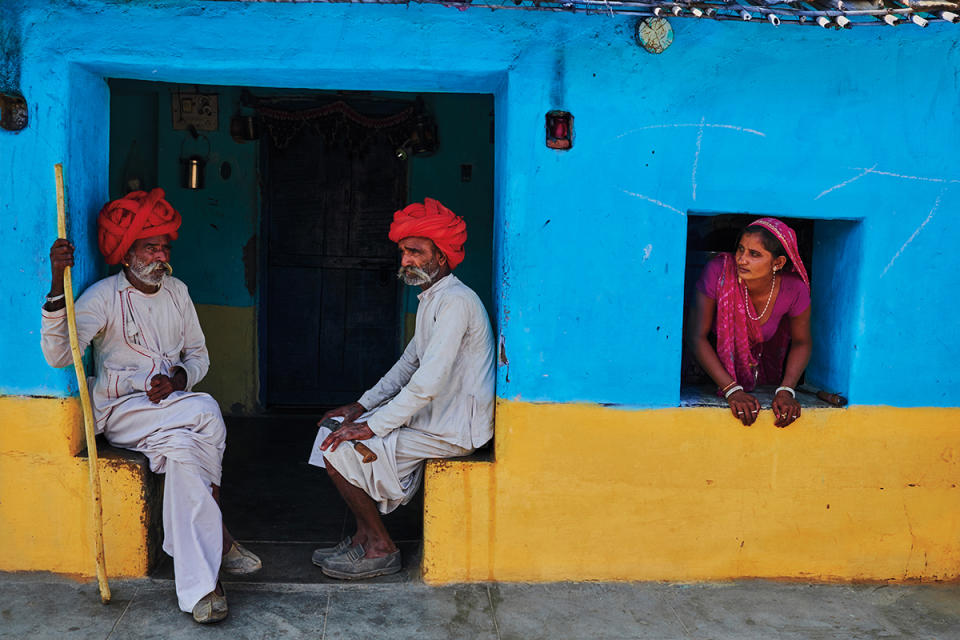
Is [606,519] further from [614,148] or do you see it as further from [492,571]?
[614,148]

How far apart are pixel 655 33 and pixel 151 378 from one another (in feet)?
8.99

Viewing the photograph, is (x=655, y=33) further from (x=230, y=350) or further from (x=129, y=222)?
(x=230, y=350)

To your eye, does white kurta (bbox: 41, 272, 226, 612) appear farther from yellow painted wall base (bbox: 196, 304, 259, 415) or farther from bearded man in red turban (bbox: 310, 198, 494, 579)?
yellow painted wall base (bbox: 196, 304, 259, 415)

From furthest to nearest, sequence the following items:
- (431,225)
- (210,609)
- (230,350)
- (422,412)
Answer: (230,350), (422,412), (431,225), (210,609)

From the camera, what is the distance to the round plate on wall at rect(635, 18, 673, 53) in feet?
12.2

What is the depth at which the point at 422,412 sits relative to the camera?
13.2 feet

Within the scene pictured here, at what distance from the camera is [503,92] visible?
3.95 metres

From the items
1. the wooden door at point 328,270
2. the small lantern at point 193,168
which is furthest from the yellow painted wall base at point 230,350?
the small lantern at point 193,168

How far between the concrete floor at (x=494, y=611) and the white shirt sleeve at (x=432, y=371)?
76 cm

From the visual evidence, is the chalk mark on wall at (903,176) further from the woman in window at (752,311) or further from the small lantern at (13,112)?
the small lantern at (13,112)

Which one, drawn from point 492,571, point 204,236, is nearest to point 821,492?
point 492,571

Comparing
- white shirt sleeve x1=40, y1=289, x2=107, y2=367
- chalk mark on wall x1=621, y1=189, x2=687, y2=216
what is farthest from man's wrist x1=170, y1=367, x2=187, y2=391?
chalk mark on wall x1=621, y1=189, x2=687, y2=216

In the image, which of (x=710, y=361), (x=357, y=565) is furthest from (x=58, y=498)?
(x=710, y=361)

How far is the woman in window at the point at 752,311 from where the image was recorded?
13.0 ft
